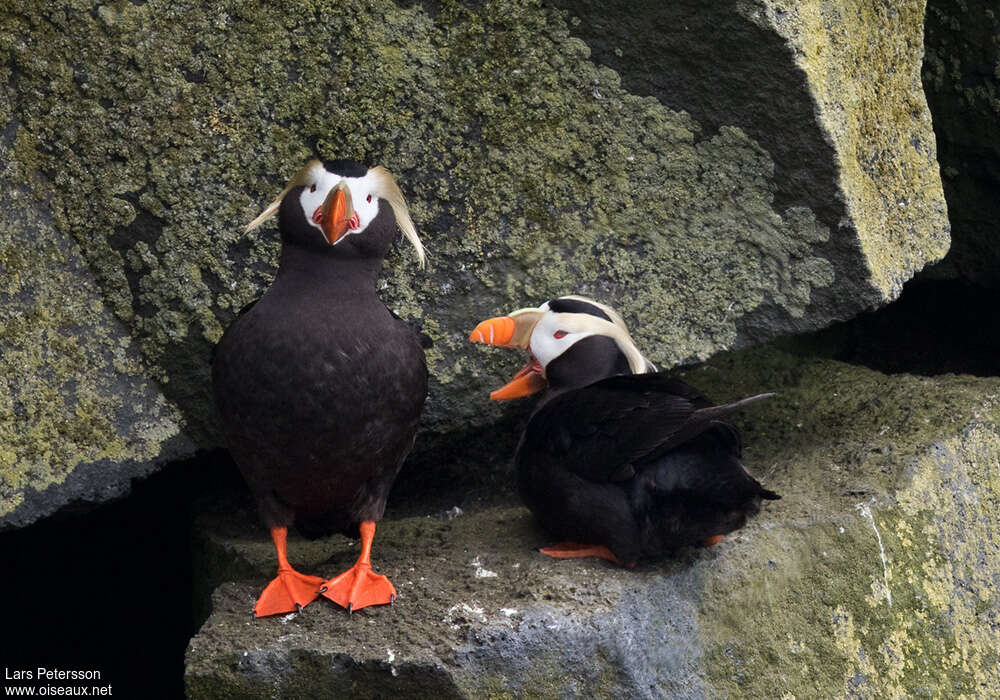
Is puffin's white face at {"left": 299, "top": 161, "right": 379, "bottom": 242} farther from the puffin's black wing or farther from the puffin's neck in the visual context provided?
the puffin's black wing

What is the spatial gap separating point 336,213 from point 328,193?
0.08 m

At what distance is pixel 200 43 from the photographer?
397cm

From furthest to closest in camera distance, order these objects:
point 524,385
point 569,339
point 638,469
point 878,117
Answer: point 878,117, point 524,385, point 569,339, point 638,469

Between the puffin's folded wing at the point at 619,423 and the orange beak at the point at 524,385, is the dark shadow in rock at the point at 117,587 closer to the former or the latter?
the orange beak at the point at 524,385

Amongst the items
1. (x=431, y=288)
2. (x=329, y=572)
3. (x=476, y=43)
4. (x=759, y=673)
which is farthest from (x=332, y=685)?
(x=476, y=43)

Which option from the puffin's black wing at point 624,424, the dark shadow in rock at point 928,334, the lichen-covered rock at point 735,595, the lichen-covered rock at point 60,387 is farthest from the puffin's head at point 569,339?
the dark shadow in rock at point 928,334

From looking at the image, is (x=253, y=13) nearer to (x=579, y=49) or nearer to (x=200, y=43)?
(x=200, y=43)

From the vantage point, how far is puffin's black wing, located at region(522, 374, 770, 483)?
3.35 metres

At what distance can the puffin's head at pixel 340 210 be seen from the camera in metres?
3.46

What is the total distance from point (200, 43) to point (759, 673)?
2.44 meters

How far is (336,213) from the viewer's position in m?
3.43

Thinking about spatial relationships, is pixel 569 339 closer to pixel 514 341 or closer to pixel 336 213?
pixel 514 341

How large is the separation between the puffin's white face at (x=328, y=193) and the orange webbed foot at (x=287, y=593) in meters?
0.94

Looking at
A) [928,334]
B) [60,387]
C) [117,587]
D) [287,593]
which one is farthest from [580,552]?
[928,334]
